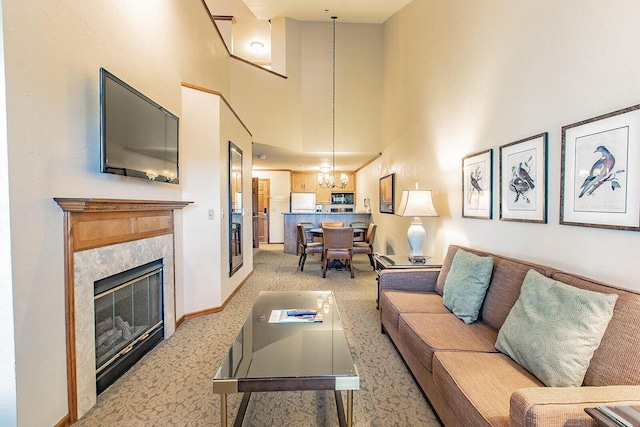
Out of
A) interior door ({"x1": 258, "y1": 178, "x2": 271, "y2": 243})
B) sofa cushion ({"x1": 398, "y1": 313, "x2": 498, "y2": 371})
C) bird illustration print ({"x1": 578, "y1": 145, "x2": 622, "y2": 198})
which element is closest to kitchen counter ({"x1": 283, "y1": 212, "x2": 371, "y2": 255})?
interior door ({"x1": 258, "y1": 178, "x2": 271, "y2": 243})

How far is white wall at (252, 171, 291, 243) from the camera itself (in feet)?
29.9

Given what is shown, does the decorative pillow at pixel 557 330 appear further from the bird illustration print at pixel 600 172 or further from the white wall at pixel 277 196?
the white wall at pixel 277 196

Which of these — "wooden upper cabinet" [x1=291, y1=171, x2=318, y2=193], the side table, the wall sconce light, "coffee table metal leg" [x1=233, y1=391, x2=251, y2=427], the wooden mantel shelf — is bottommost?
"coffee table metal leg" [x1=233, y1=391, x2=251, y2=427]

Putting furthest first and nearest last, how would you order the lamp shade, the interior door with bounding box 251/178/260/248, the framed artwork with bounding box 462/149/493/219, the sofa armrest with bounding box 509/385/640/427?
1. the interior door with bounding box 251/178/260/248
2. the lamp shade
3. the framed artwork with bounding box 462/149/493/219
4. the sofa armrest with bounding box 509/385/640/427

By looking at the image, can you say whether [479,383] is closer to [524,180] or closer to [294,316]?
[294,316]

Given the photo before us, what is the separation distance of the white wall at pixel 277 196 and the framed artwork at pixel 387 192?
388 cm

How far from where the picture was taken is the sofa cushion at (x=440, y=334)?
5.37 feet

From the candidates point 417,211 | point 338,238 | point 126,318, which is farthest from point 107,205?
point 338,238

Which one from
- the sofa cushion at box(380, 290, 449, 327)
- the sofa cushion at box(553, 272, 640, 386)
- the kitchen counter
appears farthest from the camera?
the kitchen counter

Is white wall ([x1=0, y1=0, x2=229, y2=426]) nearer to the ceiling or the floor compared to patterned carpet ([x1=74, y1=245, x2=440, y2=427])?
nearer to the ceiling

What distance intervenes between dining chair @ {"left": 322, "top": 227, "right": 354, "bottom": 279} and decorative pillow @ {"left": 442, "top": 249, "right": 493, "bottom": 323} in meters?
2.63

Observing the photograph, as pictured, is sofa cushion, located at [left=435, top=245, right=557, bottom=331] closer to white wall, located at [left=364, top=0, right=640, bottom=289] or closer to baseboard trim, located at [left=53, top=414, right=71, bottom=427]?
white wall, located at [left=364, top=0, right=640, bottom=289]

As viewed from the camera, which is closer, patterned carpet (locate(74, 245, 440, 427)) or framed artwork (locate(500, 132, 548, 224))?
patterned carpet (locate(74, 245, 440, 427))

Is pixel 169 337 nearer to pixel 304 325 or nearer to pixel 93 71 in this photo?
pixel 304 325
